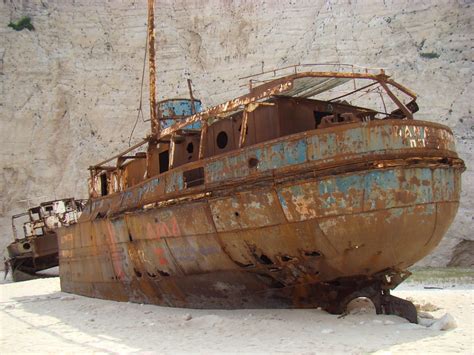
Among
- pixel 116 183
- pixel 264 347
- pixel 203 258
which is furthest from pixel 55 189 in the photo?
pixel 264 347

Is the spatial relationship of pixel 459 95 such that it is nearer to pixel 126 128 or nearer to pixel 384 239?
Answer: pixel 126 128

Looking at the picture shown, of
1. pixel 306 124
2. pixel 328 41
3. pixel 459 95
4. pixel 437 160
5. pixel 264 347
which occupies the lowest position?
pixel 264 347

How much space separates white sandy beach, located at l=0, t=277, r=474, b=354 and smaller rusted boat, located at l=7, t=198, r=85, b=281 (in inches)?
466

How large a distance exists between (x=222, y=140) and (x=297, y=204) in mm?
2575

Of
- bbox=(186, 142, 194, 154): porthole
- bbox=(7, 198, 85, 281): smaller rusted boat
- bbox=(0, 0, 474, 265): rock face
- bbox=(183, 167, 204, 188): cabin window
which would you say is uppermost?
bbox=(0, 0, 474, 265): rock face

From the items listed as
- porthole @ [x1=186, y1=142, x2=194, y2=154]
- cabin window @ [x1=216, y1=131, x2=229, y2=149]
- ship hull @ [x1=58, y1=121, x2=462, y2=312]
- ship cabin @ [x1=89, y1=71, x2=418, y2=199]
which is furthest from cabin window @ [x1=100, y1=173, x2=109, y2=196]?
cabin window @ [x1=216, y1=131, x2=229, y2=149]

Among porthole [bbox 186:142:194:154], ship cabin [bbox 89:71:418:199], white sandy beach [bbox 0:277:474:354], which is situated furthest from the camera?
porthole [bbox 186:142:194:154]

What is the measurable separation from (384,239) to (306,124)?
2334 mm

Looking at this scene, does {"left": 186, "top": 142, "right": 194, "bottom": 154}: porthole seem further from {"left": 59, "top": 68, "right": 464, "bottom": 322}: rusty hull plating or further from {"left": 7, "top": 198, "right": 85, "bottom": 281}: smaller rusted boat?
{"left": 7, "top": 198, "right": 85, "bottom": 281}: smaller rusted boat

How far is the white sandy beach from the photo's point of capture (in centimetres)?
569

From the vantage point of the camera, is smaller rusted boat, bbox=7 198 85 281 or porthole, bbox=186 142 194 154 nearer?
porthole, bbox=186 142 194 154

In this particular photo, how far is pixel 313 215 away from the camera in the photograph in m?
6.52

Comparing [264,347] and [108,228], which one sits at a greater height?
[108,228]

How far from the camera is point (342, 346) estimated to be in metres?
5.56
